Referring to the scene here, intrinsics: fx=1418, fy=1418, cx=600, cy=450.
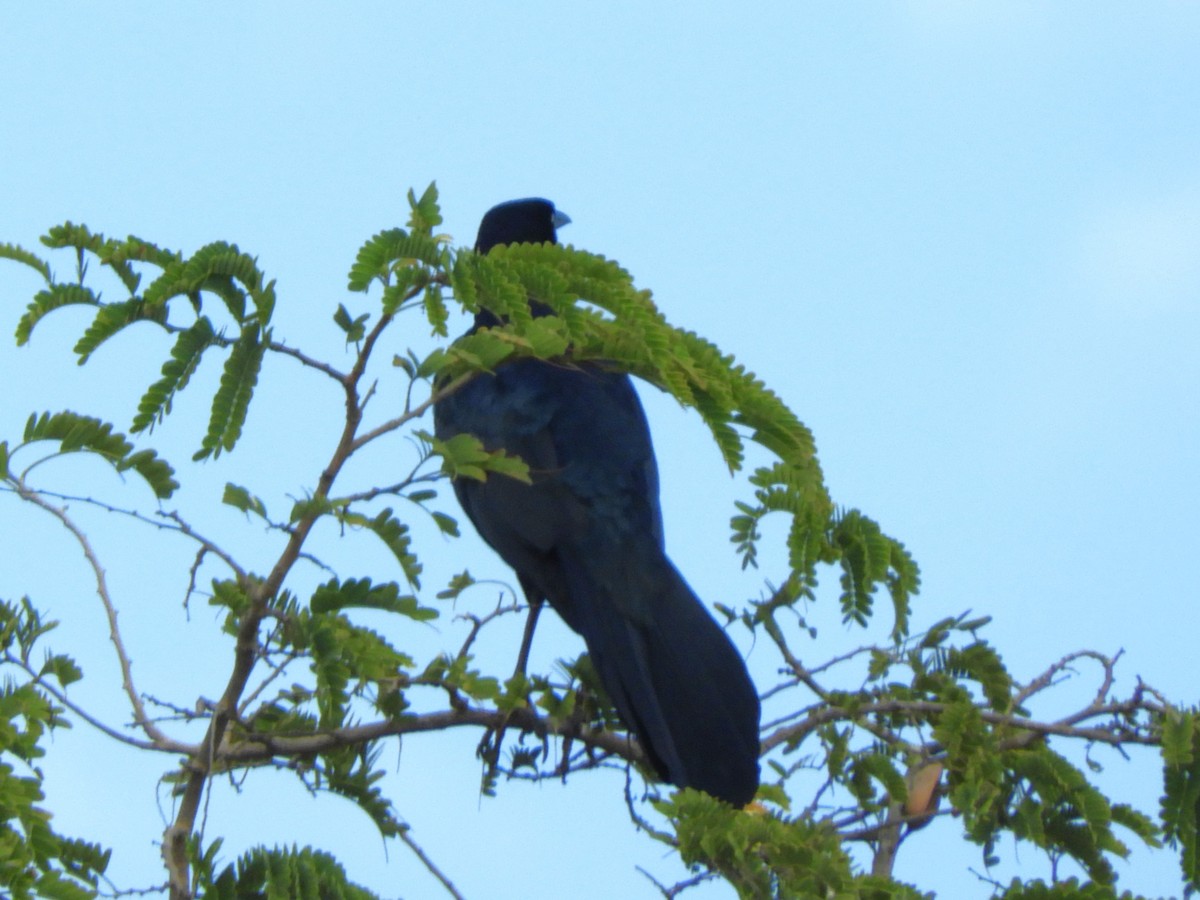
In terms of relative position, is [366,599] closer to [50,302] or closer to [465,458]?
[465,458]

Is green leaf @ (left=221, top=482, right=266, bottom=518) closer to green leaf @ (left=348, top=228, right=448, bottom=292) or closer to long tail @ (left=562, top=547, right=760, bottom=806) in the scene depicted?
green leaf @ (left=348, top=228, right=448, bottom=292)

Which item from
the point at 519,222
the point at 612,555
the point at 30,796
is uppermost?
the point at 519,222

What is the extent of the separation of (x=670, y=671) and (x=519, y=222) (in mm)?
2955

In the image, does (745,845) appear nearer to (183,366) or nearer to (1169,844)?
(1169,844)

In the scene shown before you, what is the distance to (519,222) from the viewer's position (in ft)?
20.1

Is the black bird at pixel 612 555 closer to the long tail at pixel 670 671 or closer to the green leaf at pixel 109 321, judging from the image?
the long tail at pixel 670 671

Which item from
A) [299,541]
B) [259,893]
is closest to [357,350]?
[299,541]

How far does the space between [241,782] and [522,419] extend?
173 centimetres

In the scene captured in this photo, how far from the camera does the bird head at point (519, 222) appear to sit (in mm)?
6129

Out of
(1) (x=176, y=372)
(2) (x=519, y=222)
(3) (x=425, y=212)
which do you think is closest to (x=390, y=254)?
(3) (x=425, y=212)

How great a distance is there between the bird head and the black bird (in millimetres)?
1160

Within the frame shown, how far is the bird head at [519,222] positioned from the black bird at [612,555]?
1.16 metres

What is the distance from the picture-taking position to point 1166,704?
9.82ft

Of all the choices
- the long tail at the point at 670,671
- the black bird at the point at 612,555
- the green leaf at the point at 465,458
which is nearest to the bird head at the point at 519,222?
the black bird at the point at 612,555
